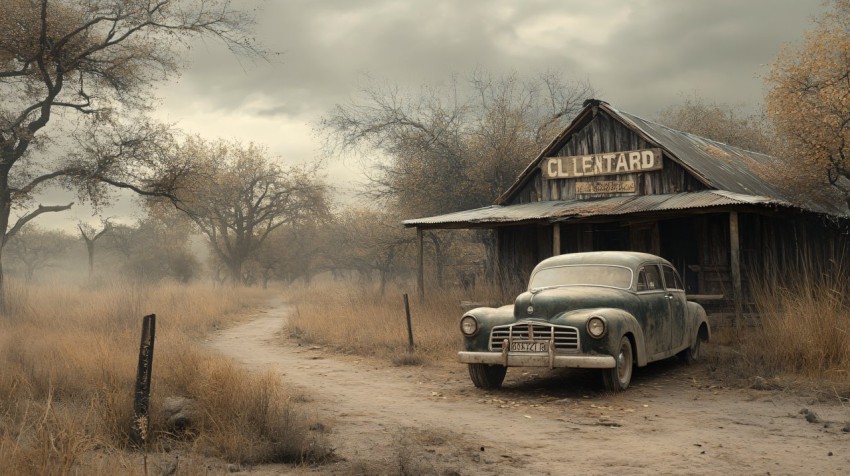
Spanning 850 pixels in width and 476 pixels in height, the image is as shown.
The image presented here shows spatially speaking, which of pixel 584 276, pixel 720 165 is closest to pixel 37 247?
pixel 720 165

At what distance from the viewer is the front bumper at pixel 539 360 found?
7.64 metres

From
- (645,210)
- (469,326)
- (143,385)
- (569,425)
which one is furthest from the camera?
(645,210)

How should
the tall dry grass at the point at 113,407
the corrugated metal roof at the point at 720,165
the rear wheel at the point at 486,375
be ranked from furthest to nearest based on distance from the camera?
the corrugated metal roof at the point at 720,165, the rear wheel at the point at 486,375, the tall dry grass at the point at 113,407

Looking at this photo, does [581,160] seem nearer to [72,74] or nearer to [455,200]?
[455,200]

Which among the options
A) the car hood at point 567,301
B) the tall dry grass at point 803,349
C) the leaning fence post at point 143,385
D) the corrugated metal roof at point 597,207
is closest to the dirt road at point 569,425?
the tall dry grass at point 803,349

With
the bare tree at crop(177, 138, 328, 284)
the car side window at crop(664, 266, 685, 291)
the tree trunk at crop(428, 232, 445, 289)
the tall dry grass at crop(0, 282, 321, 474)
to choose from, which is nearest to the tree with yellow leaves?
the car side window at crop(664, 266, 685, 291)

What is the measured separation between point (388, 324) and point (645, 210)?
5615mm

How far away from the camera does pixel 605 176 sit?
17375mm

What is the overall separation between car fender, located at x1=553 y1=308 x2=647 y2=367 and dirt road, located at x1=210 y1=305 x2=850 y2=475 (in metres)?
0.55

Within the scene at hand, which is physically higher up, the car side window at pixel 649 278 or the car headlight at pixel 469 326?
the car side window at pixel 649 278

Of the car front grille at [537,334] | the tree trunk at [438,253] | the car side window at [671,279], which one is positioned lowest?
the car front grille at [537,334]

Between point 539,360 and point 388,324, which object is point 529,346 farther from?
point 388,324

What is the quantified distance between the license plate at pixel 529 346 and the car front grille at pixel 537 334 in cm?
5

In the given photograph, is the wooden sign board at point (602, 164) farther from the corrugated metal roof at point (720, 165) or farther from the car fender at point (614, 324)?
the car fender at point (614, 324)
